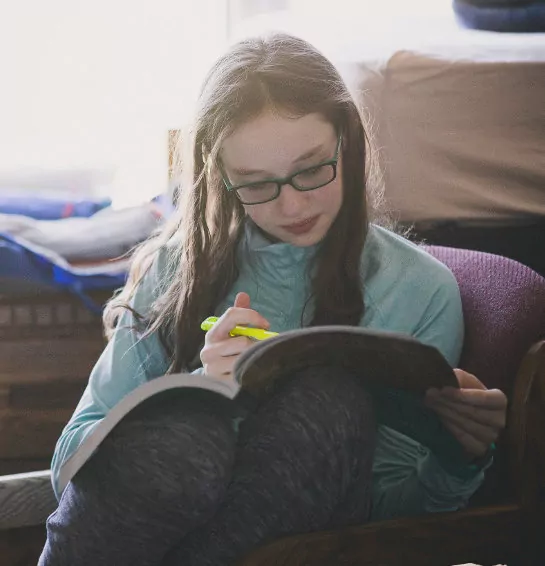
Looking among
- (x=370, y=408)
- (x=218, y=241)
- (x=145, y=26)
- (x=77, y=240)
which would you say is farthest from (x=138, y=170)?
(x=370, y=408)

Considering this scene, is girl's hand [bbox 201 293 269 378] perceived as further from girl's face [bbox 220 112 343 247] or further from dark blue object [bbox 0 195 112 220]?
dark blue object [bbox 0 195 112 220]

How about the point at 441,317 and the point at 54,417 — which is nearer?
the point at 441,317

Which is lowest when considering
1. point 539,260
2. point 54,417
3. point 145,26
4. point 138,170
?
point 54,417

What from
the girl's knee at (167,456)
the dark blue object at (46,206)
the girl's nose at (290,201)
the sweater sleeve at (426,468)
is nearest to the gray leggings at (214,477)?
the girl's knee at (167,456)

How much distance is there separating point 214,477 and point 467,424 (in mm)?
221

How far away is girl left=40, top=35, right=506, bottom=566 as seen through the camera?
0.81 metres

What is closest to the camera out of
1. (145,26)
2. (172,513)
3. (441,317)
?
(172,513)

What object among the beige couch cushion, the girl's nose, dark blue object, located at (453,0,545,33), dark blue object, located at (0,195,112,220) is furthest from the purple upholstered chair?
dark blue object, located at (0,195,112,220)

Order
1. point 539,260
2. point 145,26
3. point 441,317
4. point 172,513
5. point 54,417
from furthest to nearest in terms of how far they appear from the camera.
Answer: point 145,26
point 54,417
point 539,260
point 441,317
point 172,513

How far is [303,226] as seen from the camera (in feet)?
3.44

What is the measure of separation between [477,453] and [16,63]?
1547mm

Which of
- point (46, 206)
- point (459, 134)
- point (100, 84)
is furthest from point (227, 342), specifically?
point (100, 84)

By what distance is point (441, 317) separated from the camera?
104 centimetres

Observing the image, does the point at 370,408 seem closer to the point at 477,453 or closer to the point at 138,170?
the point at 477,453
